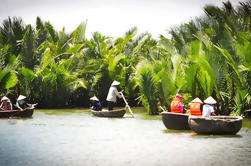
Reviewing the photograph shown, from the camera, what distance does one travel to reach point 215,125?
13.9 meters

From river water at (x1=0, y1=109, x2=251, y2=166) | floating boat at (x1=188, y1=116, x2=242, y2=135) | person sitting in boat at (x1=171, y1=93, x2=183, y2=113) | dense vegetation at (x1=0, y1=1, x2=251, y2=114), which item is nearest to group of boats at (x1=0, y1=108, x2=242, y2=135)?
floating boat at (x1=188, y1=116, x2=242, y2=135)

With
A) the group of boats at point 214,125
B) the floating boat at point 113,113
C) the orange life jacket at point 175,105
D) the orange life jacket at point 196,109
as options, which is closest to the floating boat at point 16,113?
the floating boat at point 113,113

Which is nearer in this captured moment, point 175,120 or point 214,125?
point 214,125

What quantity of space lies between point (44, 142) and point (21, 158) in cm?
250

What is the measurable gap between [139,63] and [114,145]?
30.4ft

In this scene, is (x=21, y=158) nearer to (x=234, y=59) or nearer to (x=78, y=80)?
(x=234, y=59)

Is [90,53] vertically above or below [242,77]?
above

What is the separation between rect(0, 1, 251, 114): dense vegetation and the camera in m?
18.2

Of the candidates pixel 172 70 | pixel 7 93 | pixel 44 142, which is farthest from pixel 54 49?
pixel 44 142

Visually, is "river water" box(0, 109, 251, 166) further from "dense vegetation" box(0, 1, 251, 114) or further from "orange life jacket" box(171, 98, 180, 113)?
"dense vegetation" box(0, 1, 251, 114)

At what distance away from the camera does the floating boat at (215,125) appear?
45.3ft

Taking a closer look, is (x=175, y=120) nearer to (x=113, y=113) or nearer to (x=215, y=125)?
(x=215, y=125)

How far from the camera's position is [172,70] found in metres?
20.1

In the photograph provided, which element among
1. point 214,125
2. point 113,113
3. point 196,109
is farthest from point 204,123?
point 113,113
